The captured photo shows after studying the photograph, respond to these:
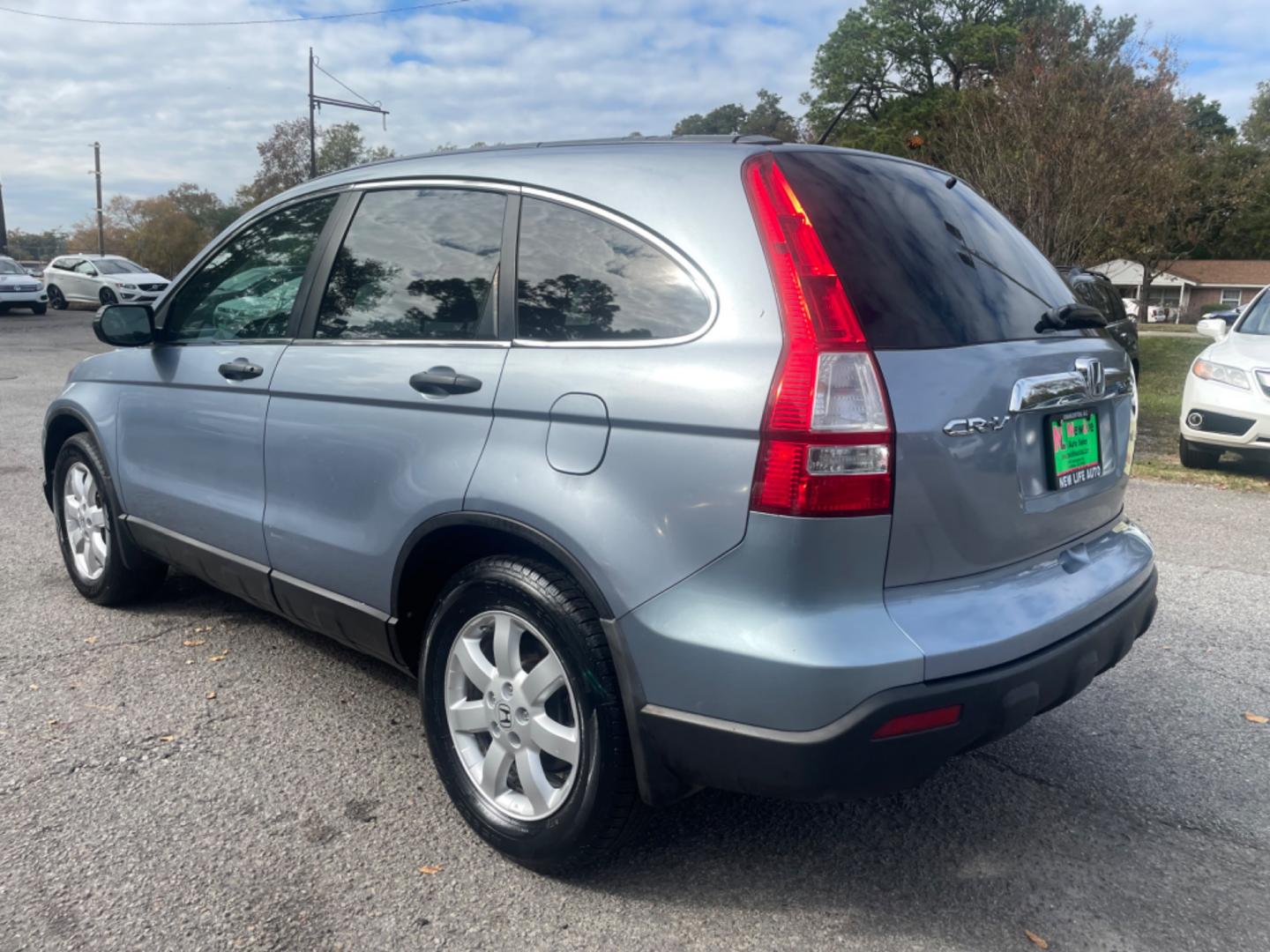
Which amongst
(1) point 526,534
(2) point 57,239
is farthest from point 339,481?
(2) point 57,239

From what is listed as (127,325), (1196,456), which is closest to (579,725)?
(127,325)

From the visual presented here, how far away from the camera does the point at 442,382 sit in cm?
288

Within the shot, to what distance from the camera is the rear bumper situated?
2.21 meters

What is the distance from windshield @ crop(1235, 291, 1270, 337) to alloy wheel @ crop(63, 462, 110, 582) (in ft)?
28.4

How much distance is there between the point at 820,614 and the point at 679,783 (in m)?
0.57

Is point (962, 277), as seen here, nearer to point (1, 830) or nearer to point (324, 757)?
point (324, 757)

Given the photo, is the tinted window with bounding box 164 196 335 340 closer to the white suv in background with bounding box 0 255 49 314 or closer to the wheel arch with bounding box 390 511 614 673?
the wheel arch with bounding box 390 511 614 673

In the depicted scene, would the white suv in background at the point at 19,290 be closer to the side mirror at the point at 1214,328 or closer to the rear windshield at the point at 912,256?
the side mirror at the point at 1214,328

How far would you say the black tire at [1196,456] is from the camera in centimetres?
874

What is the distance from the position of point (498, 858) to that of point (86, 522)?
2950 millimetres

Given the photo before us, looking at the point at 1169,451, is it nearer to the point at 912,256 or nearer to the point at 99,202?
the point at 912,256

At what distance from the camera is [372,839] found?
9.50 feet

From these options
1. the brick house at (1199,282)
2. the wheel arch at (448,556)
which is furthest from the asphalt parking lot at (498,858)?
the brick house at (1199,282)

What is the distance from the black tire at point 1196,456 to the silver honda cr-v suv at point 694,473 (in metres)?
6.31
